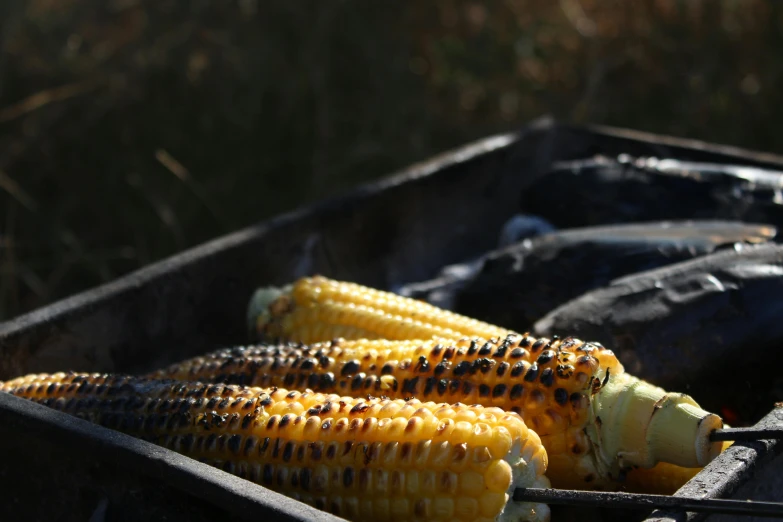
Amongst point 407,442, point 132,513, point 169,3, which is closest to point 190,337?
point 132,513

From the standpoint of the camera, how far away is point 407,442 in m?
1.70

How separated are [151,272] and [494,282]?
1.07 m

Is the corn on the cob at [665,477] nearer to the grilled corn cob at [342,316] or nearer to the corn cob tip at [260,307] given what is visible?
the grilled corn cob at [342,316]

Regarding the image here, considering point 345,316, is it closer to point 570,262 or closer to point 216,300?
point 216,300

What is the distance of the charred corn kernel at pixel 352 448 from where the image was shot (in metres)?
1.64

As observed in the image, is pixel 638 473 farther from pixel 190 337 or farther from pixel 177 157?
pixel 177 157

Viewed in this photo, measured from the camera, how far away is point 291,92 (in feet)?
18.6

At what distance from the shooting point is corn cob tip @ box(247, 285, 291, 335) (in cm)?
278

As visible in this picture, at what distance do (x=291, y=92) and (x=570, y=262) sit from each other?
316 centimetres

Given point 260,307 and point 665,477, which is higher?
point 260,307

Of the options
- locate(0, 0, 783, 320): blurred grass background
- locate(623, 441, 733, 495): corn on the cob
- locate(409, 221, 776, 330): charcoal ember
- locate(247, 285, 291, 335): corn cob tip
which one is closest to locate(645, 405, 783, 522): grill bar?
locate(623, 441, 733, 495): corn on the cob

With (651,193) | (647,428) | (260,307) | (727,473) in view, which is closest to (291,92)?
(651,193)

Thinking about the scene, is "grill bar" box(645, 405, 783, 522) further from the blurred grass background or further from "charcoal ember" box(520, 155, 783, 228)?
the blurred grass background

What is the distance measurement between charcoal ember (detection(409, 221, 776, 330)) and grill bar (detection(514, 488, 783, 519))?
125 centimetres
